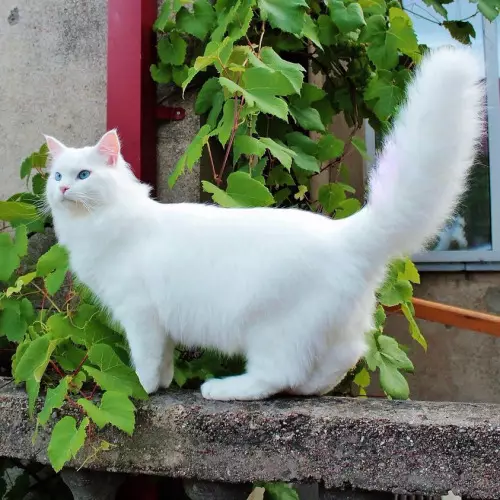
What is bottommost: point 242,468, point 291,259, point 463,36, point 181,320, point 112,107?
point 242,468

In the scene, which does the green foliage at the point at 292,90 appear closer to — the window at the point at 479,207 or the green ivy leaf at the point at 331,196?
the green ivy leaf at the point at 331,196

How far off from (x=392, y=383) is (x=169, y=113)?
831 mm

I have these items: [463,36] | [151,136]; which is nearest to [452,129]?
[151,136]

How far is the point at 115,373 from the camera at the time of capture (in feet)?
2.89

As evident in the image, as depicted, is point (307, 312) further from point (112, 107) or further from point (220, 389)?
point (112, 107)

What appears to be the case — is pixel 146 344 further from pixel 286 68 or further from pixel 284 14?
pixel 284 14

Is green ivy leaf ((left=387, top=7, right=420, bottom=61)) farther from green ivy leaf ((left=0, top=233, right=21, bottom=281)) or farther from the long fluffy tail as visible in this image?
green ivy leaf ((left=0, top=233, right=21, bottom=281))

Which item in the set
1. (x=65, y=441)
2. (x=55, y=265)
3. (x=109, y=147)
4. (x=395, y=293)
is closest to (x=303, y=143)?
(x=395, y=293)

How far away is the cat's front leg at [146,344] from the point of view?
37.0 inches

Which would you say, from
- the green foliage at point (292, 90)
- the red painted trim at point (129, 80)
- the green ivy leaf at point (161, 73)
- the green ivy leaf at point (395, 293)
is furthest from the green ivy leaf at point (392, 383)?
the green ivy leaf at point (161, 73)

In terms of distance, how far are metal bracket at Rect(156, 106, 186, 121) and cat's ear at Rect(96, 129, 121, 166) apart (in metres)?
0.45

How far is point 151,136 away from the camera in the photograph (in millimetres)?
A: 1393

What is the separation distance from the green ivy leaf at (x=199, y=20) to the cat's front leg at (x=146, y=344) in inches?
28.7

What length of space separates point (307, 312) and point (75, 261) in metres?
0.42
